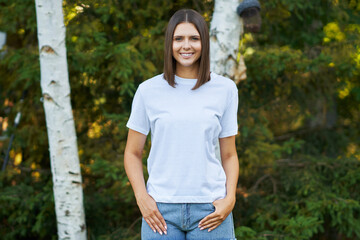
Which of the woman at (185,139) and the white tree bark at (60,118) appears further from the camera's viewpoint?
Result: the white tree bark at (60,118)

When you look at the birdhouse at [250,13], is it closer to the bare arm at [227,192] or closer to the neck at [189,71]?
the neck at [189,71]

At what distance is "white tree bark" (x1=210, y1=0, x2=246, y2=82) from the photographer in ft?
12.1

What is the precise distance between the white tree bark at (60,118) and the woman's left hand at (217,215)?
215 centimetres

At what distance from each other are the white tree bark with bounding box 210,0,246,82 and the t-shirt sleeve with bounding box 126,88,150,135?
5.94ft

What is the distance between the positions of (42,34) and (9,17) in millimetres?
1134

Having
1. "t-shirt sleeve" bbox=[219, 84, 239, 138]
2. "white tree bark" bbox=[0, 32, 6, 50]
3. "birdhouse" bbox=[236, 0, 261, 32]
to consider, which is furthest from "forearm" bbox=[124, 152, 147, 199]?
"white tree bark" bbox=[0, 32, 6, 50]

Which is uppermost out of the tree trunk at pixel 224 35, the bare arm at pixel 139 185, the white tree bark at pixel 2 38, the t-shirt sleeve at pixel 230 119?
the white tree bark at pixel 2 38

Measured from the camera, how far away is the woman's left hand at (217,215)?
190 centimetres

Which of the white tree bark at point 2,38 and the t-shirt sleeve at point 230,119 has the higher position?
the white tree bark at point 2,38

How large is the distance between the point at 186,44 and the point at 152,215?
840 millimetres

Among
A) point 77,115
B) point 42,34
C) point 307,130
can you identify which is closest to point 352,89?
point 307,130

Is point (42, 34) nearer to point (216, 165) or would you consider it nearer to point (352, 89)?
point (216, 165)

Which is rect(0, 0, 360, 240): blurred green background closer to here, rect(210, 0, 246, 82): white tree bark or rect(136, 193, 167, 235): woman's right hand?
rect(210, 0, 246, 82): white tree bark

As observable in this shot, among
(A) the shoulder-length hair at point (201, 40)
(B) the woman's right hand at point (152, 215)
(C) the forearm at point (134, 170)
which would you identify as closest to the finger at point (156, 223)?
(B) the woman's right hand at point (152, 215)
